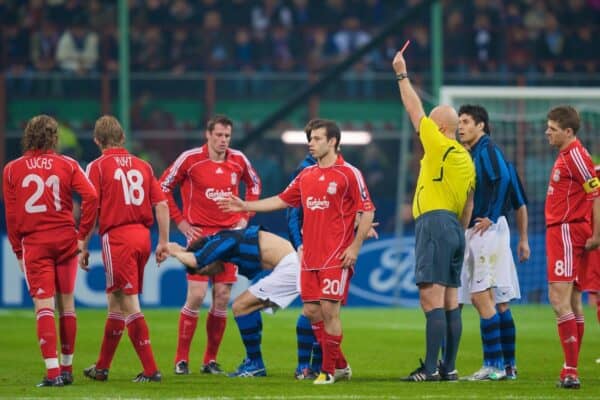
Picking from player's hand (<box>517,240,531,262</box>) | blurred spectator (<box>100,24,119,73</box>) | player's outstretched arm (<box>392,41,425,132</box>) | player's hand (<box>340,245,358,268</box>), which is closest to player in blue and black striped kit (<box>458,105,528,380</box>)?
player's hand (<box>517,240,531,262</box>)

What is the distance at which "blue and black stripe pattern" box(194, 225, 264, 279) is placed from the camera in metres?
10.5

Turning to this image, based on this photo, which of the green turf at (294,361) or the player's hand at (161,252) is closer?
the green turf at (294,361)

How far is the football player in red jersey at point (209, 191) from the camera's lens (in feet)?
38.2

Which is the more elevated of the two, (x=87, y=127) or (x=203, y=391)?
(x=87, y=127)

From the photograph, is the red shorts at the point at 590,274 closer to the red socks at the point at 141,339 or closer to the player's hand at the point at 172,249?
the player's hand at the point at 172,249

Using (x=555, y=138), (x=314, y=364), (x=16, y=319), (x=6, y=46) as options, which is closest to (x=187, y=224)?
(x=314, y=364)

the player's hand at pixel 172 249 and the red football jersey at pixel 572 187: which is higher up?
the red football jersey at pixel 572 187

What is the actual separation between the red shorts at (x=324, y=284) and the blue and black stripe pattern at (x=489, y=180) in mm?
1306

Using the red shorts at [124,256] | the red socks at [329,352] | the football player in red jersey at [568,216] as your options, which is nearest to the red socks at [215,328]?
the red shorts at [124,256]

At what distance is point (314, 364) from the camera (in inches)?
420

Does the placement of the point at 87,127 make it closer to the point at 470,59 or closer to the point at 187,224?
the point at 470,59

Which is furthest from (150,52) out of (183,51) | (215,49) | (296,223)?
(296,223)

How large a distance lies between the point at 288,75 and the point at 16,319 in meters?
7.99

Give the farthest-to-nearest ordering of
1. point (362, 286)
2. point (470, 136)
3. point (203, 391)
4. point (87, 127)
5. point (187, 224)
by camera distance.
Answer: point (87, 127), point (362, 286), point (187, 224), point (470, 136), point (203, 391)
